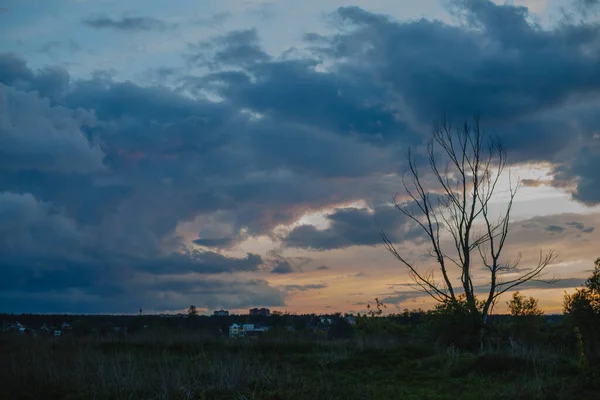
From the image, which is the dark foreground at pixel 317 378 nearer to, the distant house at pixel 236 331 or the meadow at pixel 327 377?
the meadow at pixel 327 377

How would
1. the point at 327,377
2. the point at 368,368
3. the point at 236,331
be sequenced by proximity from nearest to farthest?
the point at 327,377
the point at 368,368
the point at 236,331

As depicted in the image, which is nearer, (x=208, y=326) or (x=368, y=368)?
(x=368, y=368)

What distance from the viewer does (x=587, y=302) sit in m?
19.3

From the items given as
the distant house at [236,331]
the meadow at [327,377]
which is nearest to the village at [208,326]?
the distant house at [236,331]

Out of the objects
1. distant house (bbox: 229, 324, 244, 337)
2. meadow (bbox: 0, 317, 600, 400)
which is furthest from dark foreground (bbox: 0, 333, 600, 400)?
distant house (bbox: 229, 324, 244, 337)

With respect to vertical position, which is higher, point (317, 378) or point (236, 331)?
point (236, 331)

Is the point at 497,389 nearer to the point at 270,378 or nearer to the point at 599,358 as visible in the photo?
the point at 599,358

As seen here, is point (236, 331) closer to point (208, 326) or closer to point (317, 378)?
point (208, 326)

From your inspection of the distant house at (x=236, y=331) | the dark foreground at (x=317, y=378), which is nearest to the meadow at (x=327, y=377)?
the dark foreground at (x=317, y=378)

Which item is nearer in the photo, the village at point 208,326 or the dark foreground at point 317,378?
the dark foreground at point 317,378

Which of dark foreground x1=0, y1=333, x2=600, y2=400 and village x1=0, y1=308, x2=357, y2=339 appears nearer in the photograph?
dark foreground x1=0, y1=333, x2=600, y2=400

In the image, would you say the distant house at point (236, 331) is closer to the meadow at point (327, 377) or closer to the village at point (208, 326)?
the village at point (208, 326)

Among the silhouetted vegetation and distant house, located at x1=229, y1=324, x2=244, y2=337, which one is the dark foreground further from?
distant house, located at x1=229, y1=324, x2=244, y2=337

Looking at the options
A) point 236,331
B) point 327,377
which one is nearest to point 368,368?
point 327,377
